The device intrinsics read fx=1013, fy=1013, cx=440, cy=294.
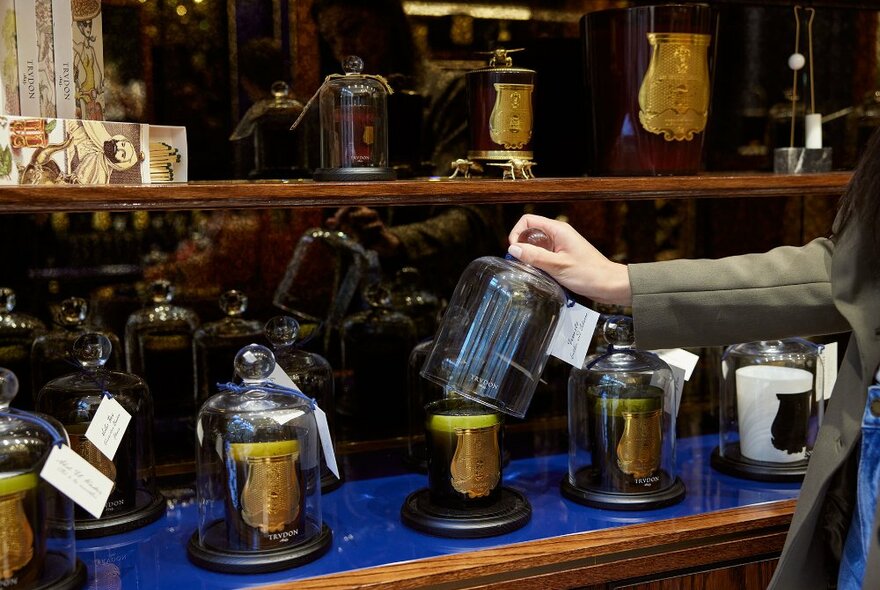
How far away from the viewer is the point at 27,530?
125 centimetres

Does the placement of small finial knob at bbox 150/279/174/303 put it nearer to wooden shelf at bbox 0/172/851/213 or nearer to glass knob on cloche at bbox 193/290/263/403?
glass knob on cloche at bbox 193/290/263/403

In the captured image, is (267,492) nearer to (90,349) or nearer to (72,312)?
(90,349)

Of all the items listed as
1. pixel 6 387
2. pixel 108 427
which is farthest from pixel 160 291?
pixel 6 387

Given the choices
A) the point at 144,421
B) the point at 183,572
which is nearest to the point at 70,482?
the point at 183,572

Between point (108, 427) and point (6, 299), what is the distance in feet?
1.12

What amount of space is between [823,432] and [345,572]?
65 centimetres

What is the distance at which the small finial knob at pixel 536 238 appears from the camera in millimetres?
1423

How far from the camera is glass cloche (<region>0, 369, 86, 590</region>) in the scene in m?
1.23

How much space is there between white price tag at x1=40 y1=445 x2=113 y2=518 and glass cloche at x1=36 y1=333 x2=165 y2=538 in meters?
0.19

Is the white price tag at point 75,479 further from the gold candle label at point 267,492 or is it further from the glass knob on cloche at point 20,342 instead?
the glass knob on cloche at point 20,342

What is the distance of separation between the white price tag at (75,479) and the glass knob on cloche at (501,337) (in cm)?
46

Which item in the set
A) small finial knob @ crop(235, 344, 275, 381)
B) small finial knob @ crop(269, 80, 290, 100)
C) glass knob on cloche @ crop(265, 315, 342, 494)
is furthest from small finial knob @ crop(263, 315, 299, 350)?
small finial knob @ crop(269, 80, 290, 100)

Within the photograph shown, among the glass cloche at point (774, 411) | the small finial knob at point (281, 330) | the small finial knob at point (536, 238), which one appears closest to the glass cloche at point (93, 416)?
the small finial knob at point (281, 330)

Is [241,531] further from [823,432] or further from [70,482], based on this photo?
[823,432]
